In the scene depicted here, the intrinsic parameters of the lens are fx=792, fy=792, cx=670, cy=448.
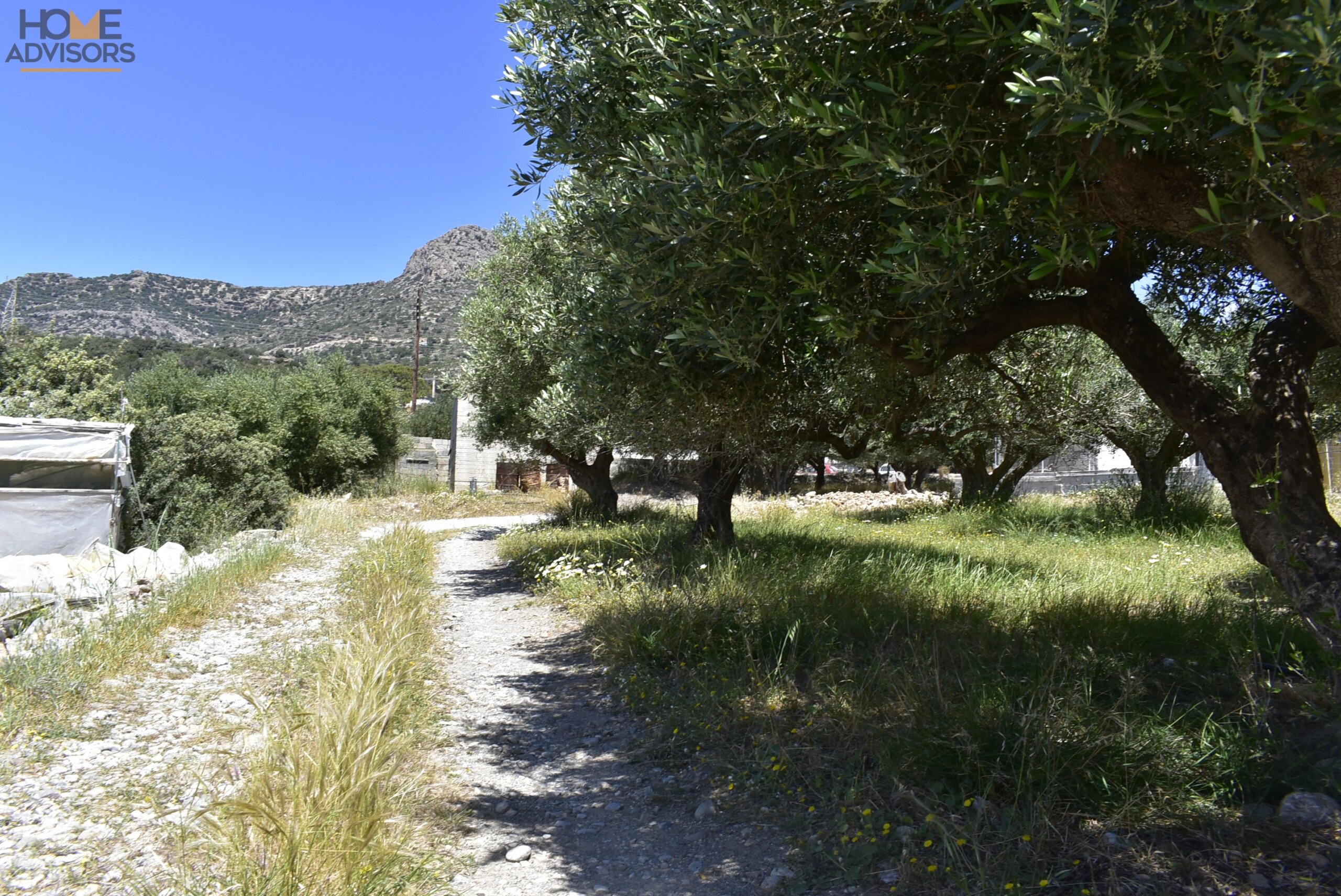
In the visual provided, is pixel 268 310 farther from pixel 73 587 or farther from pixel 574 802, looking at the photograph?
pixel 574 802

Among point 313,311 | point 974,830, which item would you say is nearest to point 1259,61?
point 974,830

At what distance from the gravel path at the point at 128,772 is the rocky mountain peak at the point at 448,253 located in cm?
6456

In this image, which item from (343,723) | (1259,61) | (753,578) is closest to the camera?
(1259,61)

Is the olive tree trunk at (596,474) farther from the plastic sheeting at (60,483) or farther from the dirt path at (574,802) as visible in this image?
the dirt path at (574,802)

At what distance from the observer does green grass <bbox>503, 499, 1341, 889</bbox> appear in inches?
127

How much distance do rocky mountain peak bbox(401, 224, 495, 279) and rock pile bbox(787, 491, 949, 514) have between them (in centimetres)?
5145

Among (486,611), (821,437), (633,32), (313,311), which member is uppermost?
(313,311)

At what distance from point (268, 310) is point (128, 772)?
68412mm

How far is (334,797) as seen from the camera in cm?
321

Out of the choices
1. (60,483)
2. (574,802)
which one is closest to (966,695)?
(574,802)

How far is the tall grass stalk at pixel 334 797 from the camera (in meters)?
2.81

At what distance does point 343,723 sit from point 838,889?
7.55 feet

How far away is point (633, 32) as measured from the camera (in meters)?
5.35

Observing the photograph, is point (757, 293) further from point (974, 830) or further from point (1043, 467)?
point (1043, 467)
